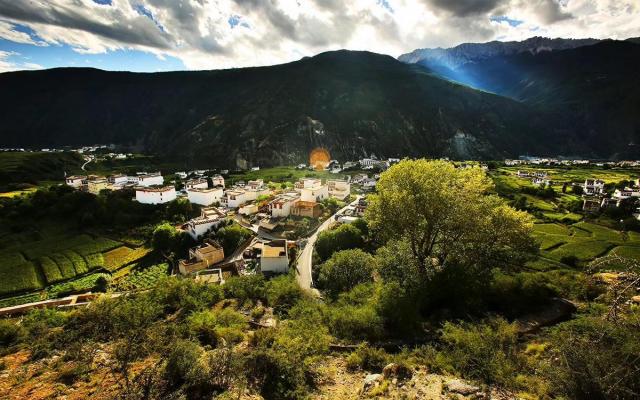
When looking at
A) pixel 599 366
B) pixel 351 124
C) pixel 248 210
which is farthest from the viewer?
pixel 351 124

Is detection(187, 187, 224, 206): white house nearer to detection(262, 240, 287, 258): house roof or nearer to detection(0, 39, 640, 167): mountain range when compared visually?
detection(262, 240, 287, 258): house roof

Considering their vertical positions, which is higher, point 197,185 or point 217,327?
point 197,185

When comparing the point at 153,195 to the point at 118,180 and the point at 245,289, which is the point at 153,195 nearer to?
the point at 118,180

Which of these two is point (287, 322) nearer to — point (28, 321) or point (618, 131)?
point (28, 321)

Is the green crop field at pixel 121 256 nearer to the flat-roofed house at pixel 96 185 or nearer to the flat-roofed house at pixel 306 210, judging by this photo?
the flat-roofed house at pixel 306 210

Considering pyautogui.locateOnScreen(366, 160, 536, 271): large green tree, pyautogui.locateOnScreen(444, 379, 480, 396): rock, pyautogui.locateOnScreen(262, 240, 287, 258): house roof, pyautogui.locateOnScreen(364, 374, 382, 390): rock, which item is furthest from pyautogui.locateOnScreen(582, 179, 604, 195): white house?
pyautogui.locateOnScreen(364, 374, 382, 390): rock

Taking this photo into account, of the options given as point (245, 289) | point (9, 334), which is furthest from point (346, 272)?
point (9, 334)
